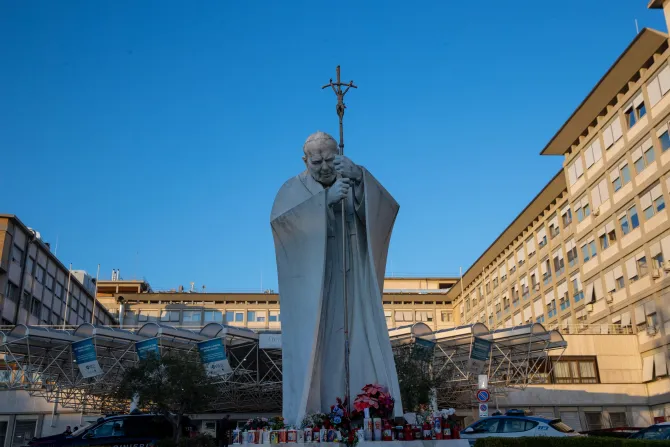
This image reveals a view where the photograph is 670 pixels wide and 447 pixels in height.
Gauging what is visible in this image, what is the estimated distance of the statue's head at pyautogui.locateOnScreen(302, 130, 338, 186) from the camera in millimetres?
12375

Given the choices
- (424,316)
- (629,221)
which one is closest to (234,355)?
(629,221)

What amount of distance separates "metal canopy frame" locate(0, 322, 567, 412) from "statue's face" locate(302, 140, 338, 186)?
19236 millimetres

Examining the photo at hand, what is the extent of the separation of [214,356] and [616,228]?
86.2 ft

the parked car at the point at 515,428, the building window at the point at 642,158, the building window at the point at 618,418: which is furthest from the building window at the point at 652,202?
the parked car at the point at 515,428

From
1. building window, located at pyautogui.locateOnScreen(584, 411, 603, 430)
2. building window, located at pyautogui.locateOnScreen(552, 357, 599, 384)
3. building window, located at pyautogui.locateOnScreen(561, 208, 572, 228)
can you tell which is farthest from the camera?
building window, located at pyautogui.locateOnScreen(561, 208, 572, 228)

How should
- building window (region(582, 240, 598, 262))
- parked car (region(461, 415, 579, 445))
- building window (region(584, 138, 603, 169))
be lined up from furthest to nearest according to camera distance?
building window (region(582, 240, 598, 262))
building window (region(584, 138, 603, 169))
parked car (region(461, 415, 579, 445))

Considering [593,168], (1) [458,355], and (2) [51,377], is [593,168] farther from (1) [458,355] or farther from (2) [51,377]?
(2) [51,377]

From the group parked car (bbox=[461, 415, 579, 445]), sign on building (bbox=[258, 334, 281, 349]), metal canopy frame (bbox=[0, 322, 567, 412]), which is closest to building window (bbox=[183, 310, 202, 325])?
metal canopy frame (bbox=[0, 322, 567, 412])

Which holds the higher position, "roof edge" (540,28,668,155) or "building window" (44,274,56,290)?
"roof edge" (540,28,668,155)

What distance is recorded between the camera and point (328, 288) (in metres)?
12.1

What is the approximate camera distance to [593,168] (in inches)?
1777

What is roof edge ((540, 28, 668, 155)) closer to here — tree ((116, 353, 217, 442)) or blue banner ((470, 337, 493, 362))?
blue banner ((470, 337, 493, 362))

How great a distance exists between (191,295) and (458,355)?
51.5m

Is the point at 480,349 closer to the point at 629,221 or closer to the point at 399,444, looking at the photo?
the point at 629,221
